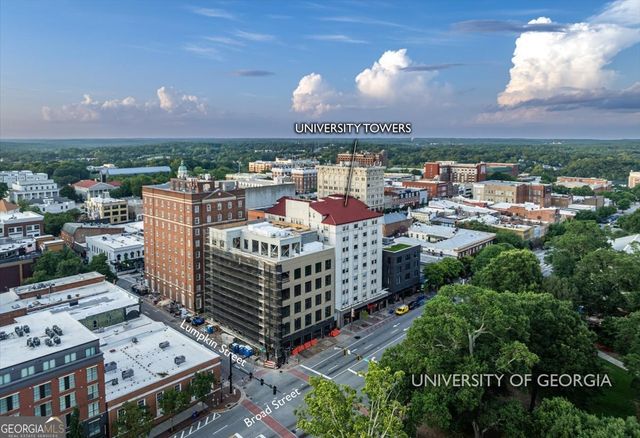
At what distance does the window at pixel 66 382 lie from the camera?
116ft

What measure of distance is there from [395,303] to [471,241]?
2669cm

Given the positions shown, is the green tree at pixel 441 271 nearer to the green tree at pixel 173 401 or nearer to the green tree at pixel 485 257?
the green tree at pixel 485 257

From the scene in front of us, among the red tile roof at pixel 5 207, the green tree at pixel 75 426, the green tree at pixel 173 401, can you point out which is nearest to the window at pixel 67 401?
the green tree at pixel 75 426

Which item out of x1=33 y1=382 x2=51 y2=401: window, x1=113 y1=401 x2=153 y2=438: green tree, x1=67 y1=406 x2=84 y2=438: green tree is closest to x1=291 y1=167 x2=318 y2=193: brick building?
x1=113 y1=401 x2=153 y2=438: green tree

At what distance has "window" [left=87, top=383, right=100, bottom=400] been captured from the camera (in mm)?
37094

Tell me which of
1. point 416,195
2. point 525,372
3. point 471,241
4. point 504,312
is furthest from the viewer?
point 416,195

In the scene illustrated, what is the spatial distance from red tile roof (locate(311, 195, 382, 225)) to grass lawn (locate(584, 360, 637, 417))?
31573mm

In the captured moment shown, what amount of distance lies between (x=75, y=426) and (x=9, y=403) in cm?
481

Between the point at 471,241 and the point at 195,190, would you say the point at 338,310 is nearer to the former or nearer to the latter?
the point at 195,190

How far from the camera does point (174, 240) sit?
69.2m

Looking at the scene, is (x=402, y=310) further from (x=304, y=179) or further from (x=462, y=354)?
(x=304, y=179)

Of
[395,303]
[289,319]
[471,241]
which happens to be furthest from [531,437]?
[471,241]

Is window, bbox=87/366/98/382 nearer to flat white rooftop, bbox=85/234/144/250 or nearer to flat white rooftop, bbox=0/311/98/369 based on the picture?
flat white rooftop, bbox=0/311/98/369

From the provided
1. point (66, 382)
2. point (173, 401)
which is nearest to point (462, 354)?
point (173, 401)
